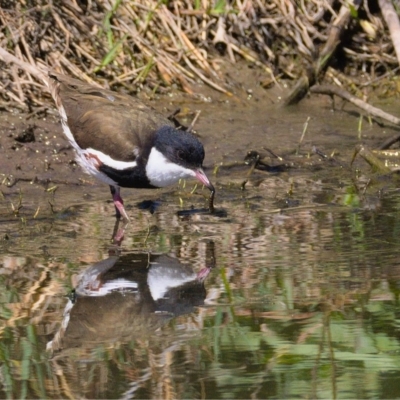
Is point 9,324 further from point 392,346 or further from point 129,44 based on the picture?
Result: point 129,44

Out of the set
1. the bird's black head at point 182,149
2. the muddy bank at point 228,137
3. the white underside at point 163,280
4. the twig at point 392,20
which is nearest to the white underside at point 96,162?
the bird's black head at point 182,149

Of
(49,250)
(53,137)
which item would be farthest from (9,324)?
(53,137)

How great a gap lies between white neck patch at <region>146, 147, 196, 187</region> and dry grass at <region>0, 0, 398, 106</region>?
249cm

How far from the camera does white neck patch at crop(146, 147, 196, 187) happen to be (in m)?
7.07

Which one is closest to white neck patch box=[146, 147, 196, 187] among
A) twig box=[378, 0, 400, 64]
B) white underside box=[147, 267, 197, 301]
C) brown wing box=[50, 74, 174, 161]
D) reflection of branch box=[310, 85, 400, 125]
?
brown wing box=[50, 74, 174, 161]

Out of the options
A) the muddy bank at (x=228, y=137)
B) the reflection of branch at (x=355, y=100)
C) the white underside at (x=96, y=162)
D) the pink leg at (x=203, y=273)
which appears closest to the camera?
the pink leg at (x=203, y=273)

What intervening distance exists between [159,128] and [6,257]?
5.13ft

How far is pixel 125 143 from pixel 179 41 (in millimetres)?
3174

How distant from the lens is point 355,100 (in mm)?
9688

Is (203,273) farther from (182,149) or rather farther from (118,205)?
(118,205)

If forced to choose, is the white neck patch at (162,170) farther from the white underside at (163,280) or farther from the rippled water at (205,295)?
the white underside at (163,280)

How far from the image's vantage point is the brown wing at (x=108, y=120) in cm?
726

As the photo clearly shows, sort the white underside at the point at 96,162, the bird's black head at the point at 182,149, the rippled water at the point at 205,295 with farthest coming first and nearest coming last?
Result: 1. the white underside at the point at 96,162
2. the bird's black head at the point at 182,149
3. the rippled water at the point at 205,295

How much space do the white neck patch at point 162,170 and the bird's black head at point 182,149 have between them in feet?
0.10
